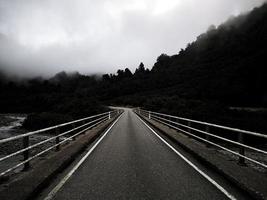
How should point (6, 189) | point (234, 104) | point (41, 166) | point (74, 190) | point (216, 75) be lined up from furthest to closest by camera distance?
point (216, 75)
point (234, 104)
point (41, 166)
point (74, 190)
point (6, 189)

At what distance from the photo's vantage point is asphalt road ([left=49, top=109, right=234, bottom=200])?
20.0 ft

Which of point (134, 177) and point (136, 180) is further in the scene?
point (134, 177)

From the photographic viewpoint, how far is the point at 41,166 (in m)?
8.16

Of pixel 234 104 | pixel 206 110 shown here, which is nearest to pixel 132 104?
pixel 234 104

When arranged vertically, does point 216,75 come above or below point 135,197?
above

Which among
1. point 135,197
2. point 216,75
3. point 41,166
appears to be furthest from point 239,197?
point 216,75

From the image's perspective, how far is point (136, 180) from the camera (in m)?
7.28

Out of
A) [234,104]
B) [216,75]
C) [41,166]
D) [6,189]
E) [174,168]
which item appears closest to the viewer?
[6,189]

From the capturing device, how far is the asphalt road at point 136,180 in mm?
6105

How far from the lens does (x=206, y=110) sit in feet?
268

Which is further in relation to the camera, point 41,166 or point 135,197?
point 41,166

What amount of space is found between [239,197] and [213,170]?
2466 mm

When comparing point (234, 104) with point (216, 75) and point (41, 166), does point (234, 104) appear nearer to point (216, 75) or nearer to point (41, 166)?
point (216, 75)

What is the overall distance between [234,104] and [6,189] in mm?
133817
